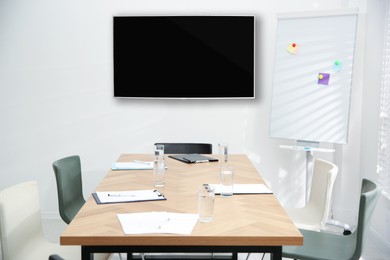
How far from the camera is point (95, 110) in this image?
16.4ft

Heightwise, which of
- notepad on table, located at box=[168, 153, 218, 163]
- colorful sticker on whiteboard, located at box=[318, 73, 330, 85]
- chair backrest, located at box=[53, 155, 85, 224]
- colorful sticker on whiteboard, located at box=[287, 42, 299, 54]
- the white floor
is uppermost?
colorful sticker on whiteboard, located at box=[287, 42, 299, 54]

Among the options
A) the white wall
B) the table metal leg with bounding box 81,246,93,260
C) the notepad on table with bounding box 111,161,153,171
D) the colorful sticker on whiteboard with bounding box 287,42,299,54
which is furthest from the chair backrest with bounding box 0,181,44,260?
the colorful sticker on whiteboard with bounding box 287,42,299,54

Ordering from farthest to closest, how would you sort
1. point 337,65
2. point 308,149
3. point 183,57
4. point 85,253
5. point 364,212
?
point 183,57
point 308,149
point 337,65
point 364,212
point 85,253

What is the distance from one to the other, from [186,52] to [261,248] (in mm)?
3347

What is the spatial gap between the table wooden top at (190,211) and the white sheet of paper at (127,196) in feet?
0.20

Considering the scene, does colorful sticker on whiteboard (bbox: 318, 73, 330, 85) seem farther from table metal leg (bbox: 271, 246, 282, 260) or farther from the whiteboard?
table metal leg (bbox: 271, 246, 282, 260)

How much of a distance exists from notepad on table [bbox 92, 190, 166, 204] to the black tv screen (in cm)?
248

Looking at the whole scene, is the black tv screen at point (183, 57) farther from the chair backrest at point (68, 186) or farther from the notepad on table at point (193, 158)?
the chair backrest at point (68, 186)

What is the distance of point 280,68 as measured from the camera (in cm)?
468

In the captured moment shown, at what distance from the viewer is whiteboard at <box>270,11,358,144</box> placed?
443 cm

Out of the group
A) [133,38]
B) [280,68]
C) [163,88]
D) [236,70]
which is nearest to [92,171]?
[163,88]

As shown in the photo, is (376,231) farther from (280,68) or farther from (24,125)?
(24,125)

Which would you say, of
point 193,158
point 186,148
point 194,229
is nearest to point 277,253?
point 194,229

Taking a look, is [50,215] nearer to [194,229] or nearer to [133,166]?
[133,166]
